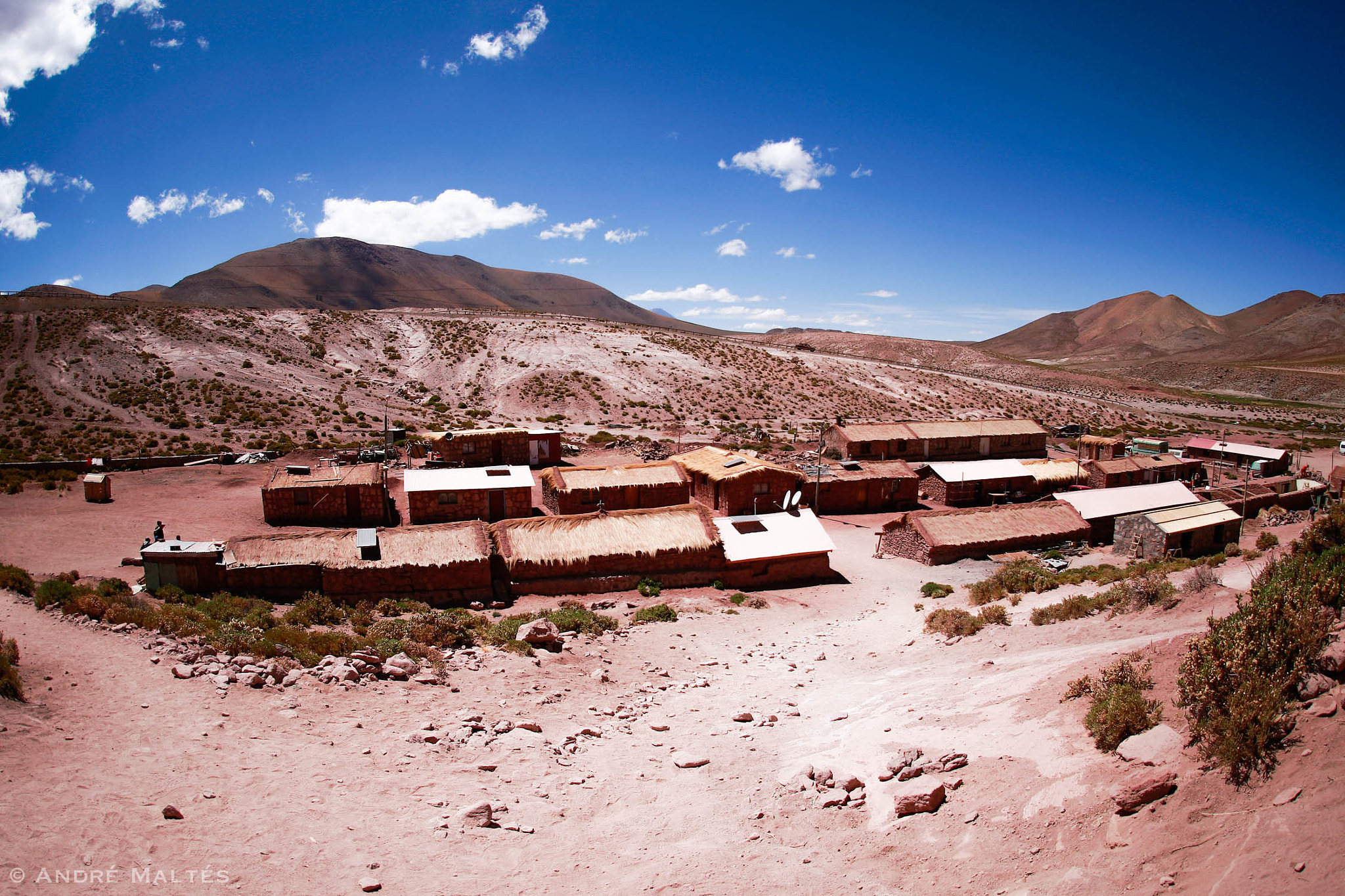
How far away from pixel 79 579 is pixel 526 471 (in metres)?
15.9

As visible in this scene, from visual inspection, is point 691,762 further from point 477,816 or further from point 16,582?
point 16,582

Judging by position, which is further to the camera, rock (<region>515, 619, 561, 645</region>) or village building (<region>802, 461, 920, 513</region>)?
village building (<region>802, 461, 920, 513</region>)

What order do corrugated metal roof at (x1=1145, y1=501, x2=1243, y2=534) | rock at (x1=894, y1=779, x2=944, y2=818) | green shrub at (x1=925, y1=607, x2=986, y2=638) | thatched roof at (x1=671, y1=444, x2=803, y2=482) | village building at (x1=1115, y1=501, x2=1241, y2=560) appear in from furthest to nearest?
thatched roof at (x1=671, y1=444, x2=803, y2=482)
corrugated metal roof at (x1=1145, y1=501, x2=1243, y2=534)
village building at (x1=1115, y1=501, x2=1241, y2=560)
green shrub at (x1=925, y1=607, x2=986, y2=638)
rock at (x1=894, y1=779, x2=944, y2=818)

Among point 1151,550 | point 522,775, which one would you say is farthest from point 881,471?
point 522,775

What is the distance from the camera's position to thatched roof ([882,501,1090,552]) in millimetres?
25125

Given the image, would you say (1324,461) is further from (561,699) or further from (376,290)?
(376,290)

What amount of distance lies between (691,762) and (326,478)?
23.3 meters

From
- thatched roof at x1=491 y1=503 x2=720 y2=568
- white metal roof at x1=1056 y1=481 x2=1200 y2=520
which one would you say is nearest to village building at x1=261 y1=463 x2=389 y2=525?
thatched roof at x1=491 y1=503 x2=720 y2=568

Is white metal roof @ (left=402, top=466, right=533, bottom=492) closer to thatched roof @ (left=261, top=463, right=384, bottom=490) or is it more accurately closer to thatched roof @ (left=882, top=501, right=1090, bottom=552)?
thatched roof @ (left=261, top=463, right=384, bottom=490)

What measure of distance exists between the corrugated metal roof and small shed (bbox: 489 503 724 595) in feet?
52.4

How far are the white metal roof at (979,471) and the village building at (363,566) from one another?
25661mm

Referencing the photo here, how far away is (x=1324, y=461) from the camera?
171ft

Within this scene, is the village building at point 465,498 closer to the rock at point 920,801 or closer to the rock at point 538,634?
the rock at point 538,634

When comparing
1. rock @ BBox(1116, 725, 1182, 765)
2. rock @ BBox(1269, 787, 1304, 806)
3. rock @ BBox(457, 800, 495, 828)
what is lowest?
rock @ BBox(457, 800, 495, 828)
